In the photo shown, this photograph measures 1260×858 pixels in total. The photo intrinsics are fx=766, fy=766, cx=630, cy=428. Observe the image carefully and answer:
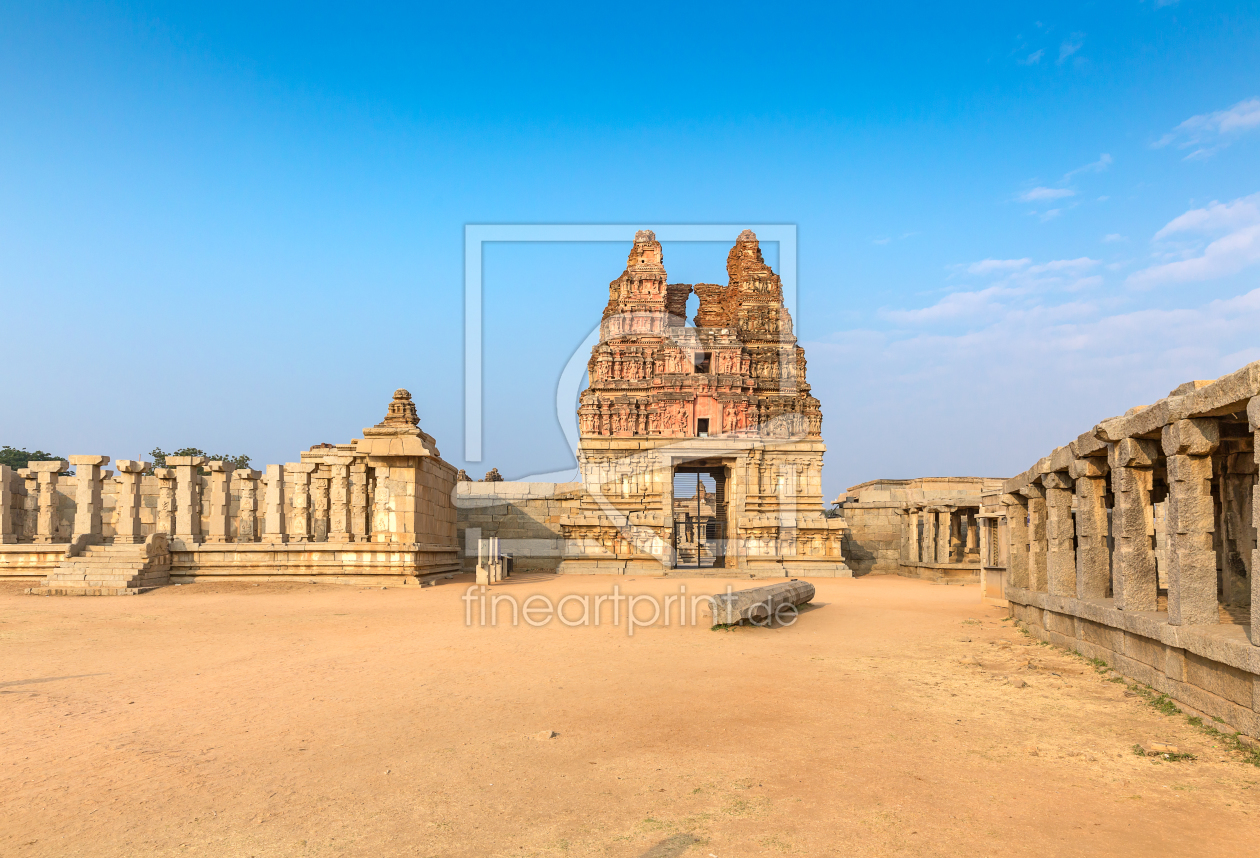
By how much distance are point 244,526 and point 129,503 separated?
334 centimetres

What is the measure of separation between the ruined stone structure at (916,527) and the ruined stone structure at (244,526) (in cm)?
1477

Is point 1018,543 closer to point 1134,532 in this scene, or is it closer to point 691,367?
point 1134,532

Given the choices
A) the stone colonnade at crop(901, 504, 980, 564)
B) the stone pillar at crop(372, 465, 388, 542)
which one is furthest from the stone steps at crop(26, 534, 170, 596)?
the stone colonnade at crop(901, 504, 980, 564)

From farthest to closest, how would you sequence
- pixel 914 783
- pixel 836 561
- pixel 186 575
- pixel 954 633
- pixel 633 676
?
pixel 836 561 → pixel 186 575 → pixel 954 633 → pixel 633 676 → pixel 914 783

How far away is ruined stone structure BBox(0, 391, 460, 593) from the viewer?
16234 millimetres

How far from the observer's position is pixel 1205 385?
591cm

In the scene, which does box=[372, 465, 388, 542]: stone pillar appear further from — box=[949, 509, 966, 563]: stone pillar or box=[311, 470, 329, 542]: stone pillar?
box=[949, 509, 966, 563]: stone pillar

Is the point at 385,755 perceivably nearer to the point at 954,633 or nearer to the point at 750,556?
the point at 954,633

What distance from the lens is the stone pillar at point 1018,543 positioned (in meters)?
11.8

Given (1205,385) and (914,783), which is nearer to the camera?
(914,783)

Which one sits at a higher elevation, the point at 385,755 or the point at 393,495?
the point at 393,495

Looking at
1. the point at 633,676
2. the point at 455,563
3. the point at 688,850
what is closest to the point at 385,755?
the point at 688,850

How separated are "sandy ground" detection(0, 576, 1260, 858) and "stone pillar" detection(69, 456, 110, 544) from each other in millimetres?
9547

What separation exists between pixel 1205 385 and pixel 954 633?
232 inches
